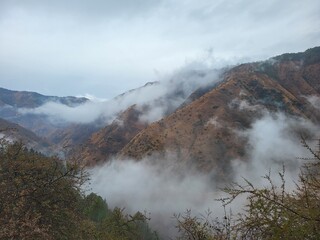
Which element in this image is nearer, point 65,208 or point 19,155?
point 65,208

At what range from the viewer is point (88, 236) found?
26234mm

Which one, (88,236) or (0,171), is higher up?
(0,171)

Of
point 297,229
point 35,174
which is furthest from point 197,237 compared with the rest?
point 35,174

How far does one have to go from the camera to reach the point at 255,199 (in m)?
10.9

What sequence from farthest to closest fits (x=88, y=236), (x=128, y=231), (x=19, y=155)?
(x=128, y=231)
(x=88, y=236)
(x=19, y=155)

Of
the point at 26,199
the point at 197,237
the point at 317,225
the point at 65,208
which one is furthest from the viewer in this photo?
the point at 65,208

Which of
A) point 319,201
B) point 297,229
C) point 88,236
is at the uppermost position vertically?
point 319,201

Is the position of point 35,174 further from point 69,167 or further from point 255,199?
point 255,199

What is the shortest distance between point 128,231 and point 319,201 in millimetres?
47345

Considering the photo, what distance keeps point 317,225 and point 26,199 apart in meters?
14.5

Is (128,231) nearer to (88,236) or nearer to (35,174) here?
(88,236)

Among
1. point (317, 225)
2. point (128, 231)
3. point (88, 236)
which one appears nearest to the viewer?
point (317, 225)

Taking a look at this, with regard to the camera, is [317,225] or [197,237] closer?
[317,225]

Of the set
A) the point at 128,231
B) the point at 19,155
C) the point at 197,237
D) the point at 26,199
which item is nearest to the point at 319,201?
the point at 197,237
